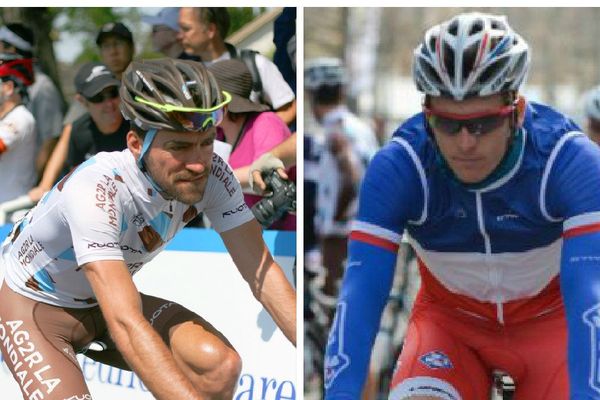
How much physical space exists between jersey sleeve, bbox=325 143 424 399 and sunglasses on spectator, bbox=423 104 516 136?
171 mm

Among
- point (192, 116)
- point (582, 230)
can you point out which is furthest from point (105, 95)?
point (582, 230)

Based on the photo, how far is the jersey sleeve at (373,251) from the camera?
2.94m

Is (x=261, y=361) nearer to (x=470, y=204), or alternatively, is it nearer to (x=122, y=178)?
(x=122, y=178)

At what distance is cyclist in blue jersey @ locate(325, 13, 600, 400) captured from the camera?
2.84 metres

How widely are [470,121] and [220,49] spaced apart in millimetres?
3139

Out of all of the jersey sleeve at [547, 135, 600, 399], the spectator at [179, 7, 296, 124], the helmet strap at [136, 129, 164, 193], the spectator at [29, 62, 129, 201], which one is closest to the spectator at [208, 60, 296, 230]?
the spectator at [179, 7, 296, 124]

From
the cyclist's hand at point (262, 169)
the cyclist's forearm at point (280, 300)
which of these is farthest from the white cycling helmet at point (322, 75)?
the cyclist's forearm at point (280, 300)

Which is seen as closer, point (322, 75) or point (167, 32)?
point (167, 32)

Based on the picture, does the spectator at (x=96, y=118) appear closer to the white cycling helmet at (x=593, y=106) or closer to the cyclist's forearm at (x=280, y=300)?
the cyclist's forearm at (x=280, y=300)

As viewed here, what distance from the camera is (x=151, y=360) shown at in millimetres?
3236

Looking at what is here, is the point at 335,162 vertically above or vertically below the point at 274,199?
above

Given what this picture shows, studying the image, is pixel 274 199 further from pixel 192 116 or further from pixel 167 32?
pixel 167 32

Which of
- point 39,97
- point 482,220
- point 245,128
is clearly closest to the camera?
point 482,220

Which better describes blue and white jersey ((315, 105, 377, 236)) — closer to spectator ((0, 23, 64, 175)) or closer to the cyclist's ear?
spectator ((0, 23, 64, 175))
